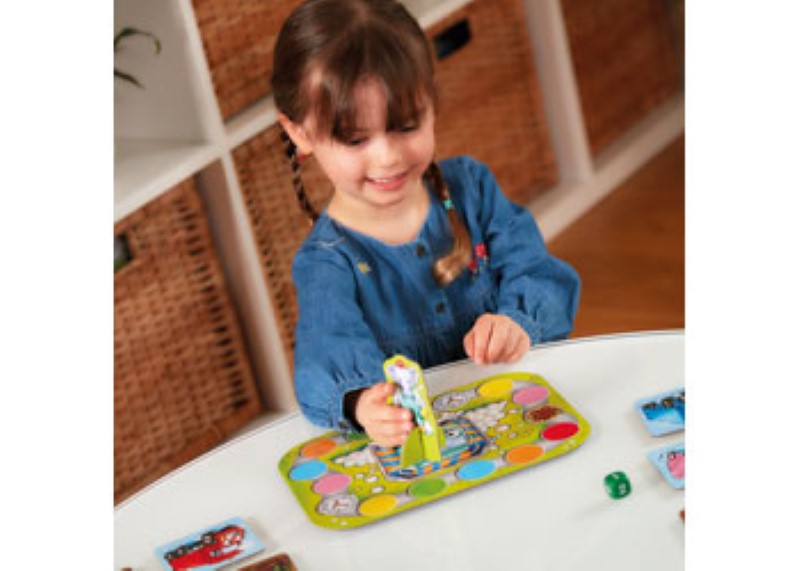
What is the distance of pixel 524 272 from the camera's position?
131 centimetres

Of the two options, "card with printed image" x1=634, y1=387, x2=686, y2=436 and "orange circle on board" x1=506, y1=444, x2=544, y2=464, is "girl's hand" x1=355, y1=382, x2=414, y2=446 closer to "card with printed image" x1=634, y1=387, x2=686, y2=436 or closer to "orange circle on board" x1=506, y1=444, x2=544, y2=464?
"orange circle on board" x1=506, y1=444, x2=544, y2=464

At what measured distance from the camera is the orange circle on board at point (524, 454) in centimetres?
92

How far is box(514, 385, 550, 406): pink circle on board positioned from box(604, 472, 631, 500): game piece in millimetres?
158

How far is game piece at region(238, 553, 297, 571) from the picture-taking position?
2.78ft

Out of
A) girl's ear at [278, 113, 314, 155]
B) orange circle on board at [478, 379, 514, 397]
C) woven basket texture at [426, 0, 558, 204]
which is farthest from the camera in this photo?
woven basket texture at [426, 0, 558, 204]

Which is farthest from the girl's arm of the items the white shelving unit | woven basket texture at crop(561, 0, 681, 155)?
woven basket texture at crop(561, 0, 681, 155)

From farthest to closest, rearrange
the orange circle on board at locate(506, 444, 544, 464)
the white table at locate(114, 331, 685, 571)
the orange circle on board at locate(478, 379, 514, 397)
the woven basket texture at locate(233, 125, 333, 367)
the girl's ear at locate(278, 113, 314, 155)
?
the woven basket texture at locate(233, 125, 333, 367) → the girl's ear at locate(278, 113, 314, 155) → the orange circle on board at locate(478, 379, 514, 397) → the orange circle on board at locate(506, 444, 544, 464) → the white table at locate(114, 331, 685, 571)

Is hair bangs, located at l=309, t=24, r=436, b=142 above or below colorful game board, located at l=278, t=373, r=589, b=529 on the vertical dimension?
above

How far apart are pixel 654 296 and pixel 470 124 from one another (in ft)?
1.72

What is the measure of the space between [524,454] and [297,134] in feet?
1.57

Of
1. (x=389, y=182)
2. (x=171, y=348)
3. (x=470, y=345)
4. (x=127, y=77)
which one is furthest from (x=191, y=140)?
(x=470, y=345)

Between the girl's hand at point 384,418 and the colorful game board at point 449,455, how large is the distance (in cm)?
2

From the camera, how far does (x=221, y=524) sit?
3.03 ft
